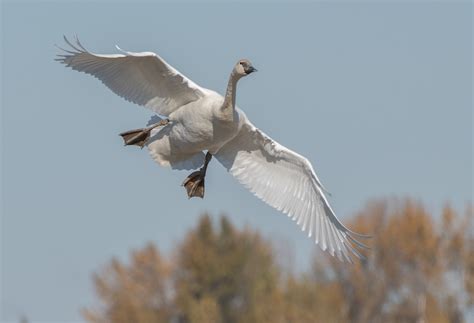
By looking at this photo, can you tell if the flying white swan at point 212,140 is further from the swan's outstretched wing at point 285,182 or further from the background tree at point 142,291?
the background tree at point 142,291

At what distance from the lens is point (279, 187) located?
20.7 meters

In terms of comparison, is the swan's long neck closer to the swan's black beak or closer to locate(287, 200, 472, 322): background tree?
the swan's black beak

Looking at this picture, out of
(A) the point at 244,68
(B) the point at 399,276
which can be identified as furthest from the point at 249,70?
(B) the point at 399,276

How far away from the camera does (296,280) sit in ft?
198

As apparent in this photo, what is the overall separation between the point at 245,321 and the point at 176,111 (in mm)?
42800

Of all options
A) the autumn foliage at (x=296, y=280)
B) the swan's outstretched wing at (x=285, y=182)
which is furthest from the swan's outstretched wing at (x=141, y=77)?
the autumn foliage at (x=296, y=280)

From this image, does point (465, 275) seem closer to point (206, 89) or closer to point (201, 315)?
point (201, 315)

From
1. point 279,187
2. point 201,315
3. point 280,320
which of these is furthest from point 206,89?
point 201,315

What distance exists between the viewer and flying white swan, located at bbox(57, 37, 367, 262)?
64.0ft

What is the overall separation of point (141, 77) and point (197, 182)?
1921mm

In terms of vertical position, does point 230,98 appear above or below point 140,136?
above

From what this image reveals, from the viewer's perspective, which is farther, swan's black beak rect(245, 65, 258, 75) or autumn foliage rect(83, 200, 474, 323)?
autumn foliage rect(83, 200, 474, 323)

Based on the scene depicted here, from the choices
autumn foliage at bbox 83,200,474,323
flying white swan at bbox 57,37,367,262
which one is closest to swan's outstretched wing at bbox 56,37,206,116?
flying white swan at bbox 57,37,367,262

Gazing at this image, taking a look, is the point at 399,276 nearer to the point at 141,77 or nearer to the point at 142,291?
the point at 142,291
